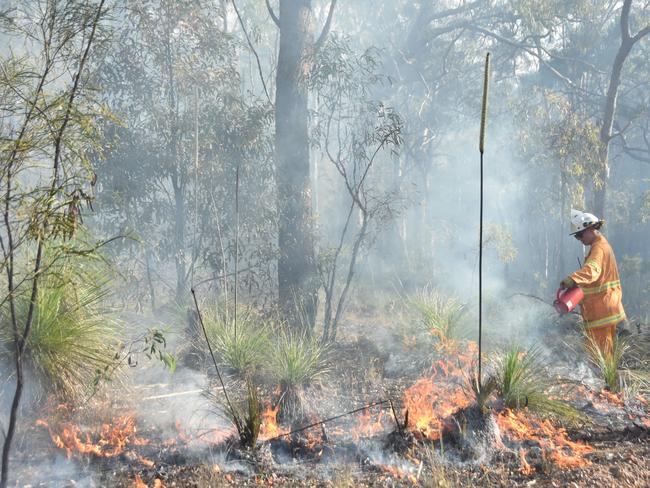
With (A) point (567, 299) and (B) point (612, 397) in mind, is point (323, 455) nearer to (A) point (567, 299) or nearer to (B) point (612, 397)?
(A) point (567, 299)

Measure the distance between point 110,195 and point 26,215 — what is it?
542 cm

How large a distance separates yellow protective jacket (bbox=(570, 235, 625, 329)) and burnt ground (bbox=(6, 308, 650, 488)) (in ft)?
2.29

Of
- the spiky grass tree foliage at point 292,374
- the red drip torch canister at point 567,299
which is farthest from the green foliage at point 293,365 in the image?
the red drip torch canister at point 567,299

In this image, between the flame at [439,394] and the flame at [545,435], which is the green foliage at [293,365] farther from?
the flame at [545,435]

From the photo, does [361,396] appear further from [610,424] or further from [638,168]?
[638,168]

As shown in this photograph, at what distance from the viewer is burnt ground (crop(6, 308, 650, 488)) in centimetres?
376

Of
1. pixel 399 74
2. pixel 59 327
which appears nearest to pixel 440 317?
pixel 59 327

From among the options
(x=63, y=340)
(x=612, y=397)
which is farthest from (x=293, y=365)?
(x=612, y=397)

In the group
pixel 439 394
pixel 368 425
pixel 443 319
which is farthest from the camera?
pixel 443 319

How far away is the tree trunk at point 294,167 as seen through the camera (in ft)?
26.5

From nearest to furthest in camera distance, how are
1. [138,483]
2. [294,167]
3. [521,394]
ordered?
[138,483] < [521,394] < [294,167]

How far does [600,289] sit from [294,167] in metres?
4.53

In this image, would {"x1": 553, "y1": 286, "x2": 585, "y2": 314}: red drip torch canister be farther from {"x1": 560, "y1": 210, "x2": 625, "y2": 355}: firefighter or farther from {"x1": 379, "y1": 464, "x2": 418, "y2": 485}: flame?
{"x1": 379, "y1": 464, "x2": 418, "y2": 485}: flame

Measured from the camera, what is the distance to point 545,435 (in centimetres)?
432
